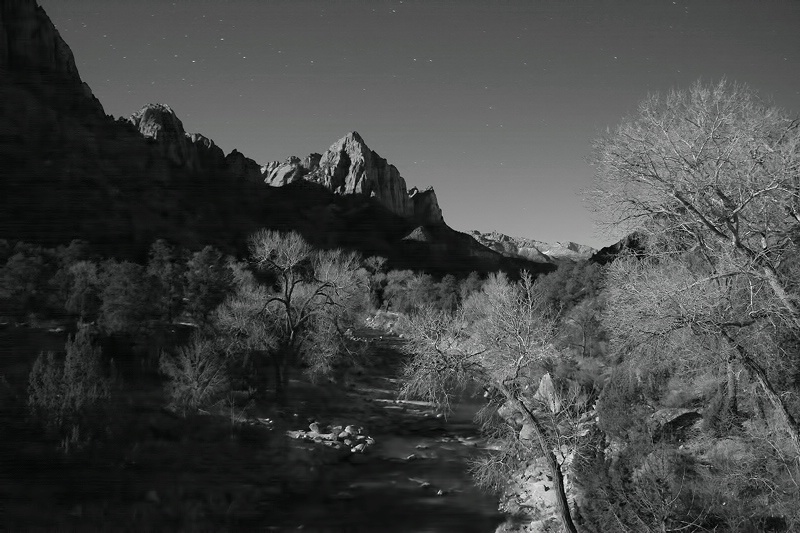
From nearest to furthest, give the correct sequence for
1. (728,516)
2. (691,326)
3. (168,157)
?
(691,326)
(728,516)
(168,157)

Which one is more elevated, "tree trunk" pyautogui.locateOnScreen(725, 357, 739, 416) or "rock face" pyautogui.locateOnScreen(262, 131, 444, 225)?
"rock face" pyautogui.locateOnScreen(262, 131, 444, 225)

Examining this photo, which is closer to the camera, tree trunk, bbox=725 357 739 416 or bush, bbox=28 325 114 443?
bush, bbox=28 325 114 443

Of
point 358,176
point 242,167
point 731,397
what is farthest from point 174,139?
point 731,397

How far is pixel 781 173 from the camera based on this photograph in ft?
21.0

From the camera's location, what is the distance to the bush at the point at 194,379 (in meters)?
14.9

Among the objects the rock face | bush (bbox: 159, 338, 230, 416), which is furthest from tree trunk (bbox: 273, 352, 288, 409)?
the rock face

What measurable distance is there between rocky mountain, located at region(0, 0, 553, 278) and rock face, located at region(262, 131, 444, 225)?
893 millimetres

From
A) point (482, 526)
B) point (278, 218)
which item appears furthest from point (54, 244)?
point (278, 218)

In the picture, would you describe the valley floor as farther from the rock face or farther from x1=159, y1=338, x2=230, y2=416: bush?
the rock face

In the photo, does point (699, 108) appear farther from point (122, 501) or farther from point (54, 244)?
point (54, 244)

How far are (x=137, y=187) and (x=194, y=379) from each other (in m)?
62.1

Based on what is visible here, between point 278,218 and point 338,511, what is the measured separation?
85.7 metres

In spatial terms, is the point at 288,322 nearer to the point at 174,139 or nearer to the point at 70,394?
the point at 70,394

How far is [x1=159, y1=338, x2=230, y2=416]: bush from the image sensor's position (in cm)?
1488
